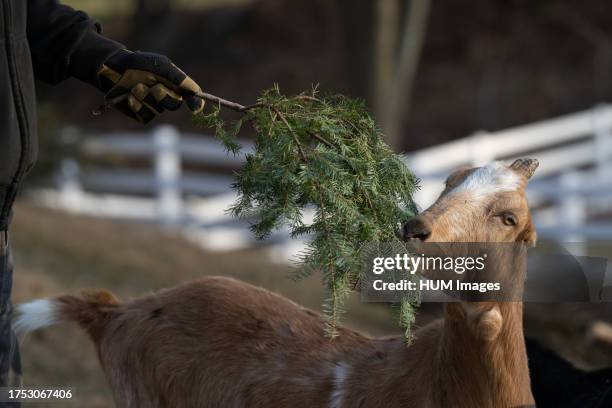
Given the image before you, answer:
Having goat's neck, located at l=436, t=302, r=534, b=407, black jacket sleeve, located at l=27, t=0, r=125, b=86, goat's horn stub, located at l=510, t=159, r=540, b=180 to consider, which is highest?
black jacket sleeve, located at l=27, t=0, r=125, b=86

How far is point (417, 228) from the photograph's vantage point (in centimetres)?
360

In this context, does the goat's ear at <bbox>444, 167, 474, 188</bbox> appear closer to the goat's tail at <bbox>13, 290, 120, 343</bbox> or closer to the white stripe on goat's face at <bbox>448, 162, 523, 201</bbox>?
the white stripe on goat's face at <bbox>448, 162, 523, 201</bbox>

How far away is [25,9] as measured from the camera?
3881 millimetres

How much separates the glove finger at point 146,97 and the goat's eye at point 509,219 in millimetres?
1323

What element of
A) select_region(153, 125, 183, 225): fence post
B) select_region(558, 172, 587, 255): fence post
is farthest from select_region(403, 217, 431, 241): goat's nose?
select_region(153, 125, 183, 225): fence post

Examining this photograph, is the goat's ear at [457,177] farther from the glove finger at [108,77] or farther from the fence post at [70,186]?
the fence post at [70,186]

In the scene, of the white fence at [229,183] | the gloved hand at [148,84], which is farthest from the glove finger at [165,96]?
the white fence at [229,183]

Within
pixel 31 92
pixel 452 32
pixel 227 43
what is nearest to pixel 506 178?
pixel 31 92

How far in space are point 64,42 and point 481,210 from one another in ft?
5.48

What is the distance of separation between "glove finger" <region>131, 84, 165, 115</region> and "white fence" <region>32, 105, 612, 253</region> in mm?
8663

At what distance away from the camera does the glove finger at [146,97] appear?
160 inches

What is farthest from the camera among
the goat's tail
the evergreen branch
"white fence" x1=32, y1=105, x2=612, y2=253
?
"white fence" x1=32, y1=105, x2=612, y2=253

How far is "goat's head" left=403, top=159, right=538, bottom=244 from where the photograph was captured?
3699 mm

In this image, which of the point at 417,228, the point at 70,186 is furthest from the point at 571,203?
the point at 417,228
